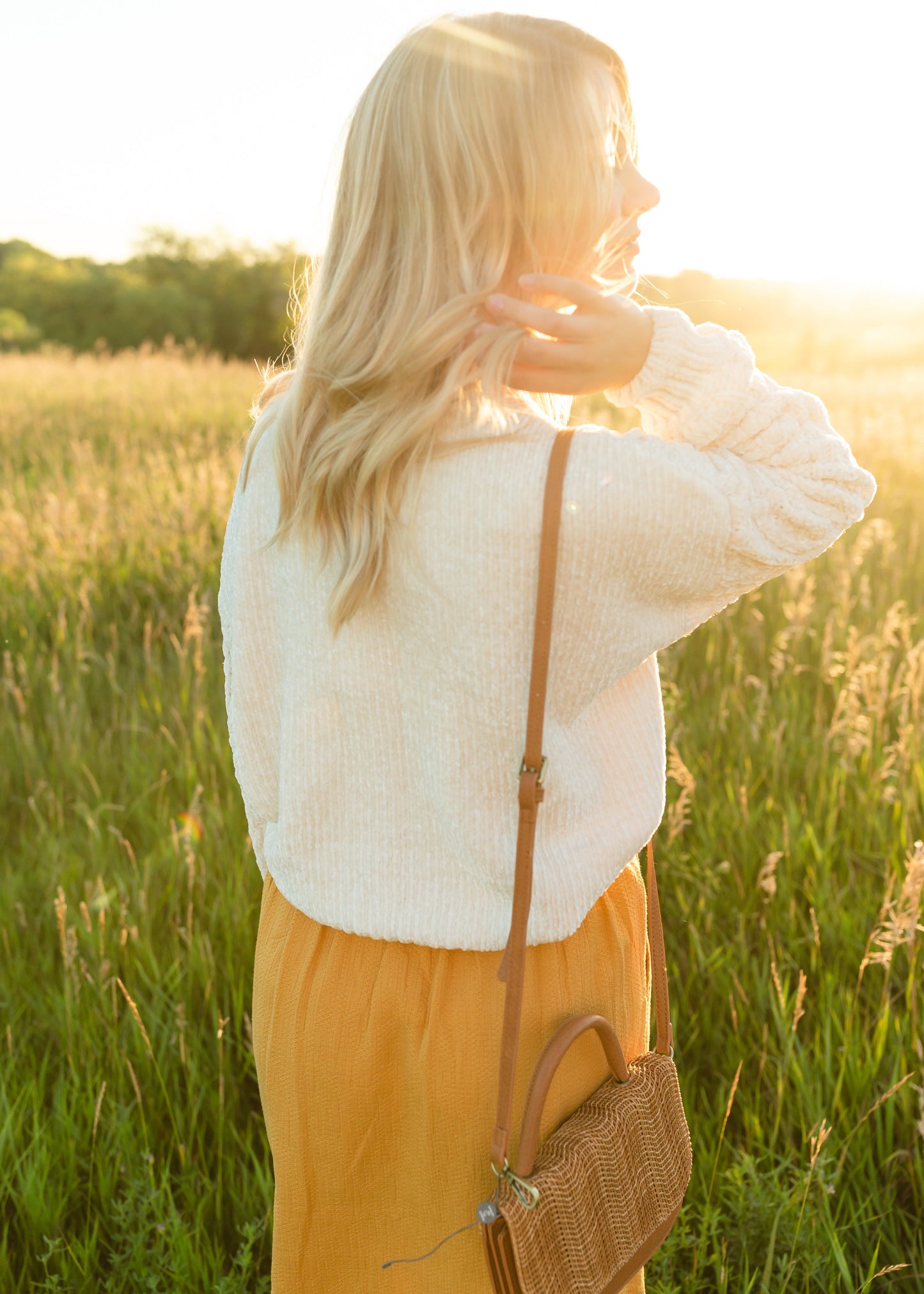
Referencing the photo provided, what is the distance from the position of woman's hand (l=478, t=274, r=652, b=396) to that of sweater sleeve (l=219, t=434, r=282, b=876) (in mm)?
342

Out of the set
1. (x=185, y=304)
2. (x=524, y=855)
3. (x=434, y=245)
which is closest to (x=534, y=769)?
(x=524, y=855)

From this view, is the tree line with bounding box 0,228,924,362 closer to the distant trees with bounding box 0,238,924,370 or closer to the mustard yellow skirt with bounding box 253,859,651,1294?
the distant trees with bounding box 0,238,924,370

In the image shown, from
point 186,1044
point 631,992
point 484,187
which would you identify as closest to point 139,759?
point 186,1044

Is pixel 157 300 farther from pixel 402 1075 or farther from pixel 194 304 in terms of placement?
pixel 402 1075

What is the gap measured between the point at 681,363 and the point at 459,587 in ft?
1.22

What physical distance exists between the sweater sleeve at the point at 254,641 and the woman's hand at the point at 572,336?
1.12ft

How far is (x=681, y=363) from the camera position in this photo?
106cm

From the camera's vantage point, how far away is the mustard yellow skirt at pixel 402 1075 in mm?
1128

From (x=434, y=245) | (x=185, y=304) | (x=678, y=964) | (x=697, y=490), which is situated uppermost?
(x=185, y=304)

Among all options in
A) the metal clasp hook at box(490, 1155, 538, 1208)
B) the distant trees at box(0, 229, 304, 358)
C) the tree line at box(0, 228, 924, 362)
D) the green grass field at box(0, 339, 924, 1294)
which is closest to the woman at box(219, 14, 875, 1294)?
the metal clasp hook at box(490, 1155, 538, 1208)

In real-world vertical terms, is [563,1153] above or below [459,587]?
below

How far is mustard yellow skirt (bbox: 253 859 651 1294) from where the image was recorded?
1128 mm

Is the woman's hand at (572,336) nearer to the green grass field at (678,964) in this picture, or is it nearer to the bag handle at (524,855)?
the bag handle at (524,855)

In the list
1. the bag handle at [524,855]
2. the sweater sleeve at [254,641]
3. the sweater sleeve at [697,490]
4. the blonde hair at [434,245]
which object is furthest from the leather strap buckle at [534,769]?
the sweater sleeve at [254,641]
